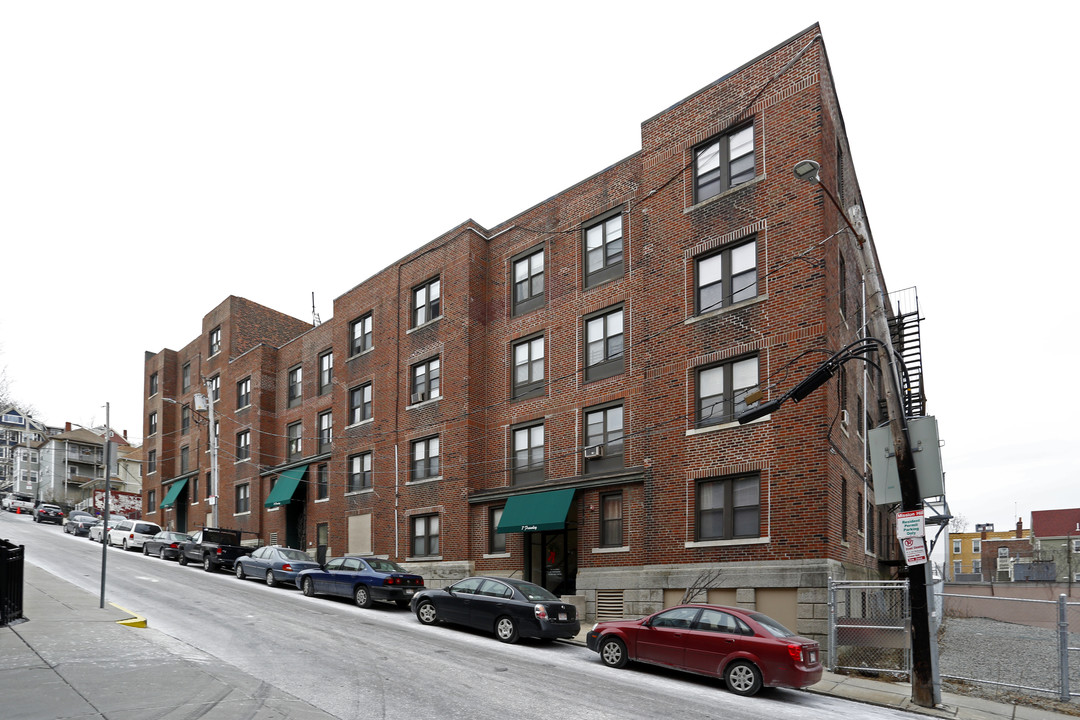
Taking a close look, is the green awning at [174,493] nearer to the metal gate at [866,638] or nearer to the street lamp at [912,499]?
the metal gate at [866,638]

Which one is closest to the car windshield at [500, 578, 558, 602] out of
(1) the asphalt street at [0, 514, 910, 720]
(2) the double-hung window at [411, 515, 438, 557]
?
(1) the asphalt street at [0, 514, 910, 720]

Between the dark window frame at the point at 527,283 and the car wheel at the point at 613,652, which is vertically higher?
the dark window frame at the point at 527,283

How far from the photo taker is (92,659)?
12.1 m

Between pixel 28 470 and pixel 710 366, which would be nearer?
Result: pixel 710 366

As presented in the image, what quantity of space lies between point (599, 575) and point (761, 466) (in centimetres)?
627

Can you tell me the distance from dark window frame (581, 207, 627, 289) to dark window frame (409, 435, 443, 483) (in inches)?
337

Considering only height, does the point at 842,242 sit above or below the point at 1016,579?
above

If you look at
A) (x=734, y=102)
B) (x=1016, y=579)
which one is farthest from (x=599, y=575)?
(x=1016, y=579)

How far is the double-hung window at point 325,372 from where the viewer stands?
39469 millimetres

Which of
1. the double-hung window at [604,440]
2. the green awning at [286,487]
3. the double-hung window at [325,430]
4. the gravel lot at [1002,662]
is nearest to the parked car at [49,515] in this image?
the green awning at [286,487]

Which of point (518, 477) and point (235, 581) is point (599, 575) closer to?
point (518, 477)

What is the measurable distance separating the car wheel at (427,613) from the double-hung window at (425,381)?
1109 centimetres

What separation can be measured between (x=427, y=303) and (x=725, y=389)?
47.7 feet

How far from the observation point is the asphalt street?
38.5 feet
